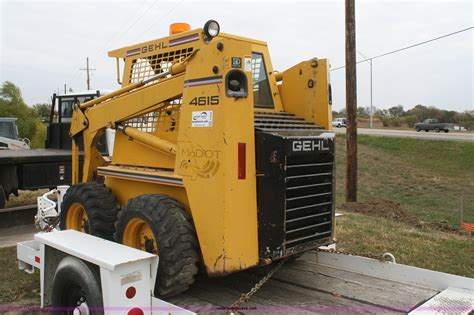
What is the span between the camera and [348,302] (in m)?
3.57

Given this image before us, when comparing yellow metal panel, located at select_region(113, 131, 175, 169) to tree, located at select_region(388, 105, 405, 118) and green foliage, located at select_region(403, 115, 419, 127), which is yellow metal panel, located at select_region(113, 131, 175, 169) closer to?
green foliage, located at select_region(403, 115, 419, 127)

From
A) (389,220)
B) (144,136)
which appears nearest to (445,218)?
(389,220)

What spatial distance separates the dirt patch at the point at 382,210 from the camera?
9930mm

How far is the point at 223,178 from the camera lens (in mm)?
3311

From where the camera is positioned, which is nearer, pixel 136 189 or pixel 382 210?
pixel 136 189

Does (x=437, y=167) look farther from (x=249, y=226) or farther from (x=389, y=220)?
(x=249, y=226)

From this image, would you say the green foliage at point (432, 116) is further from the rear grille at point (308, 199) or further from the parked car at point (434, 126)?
the rear grille at point (308, 199)

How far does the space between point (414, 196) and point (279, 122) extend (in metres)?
14.5

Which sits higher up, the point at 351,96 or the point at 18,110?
the point at 18,110

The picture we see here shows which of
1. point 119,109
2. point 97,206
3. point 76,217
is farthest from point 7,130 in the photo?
point 97,206

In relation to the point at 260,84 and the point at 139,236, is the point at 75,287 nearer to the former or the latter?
the point at 139,236

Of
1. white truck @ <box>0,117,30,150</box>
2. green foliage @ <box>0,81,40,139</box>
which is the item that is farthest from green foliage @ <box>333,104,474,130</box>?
white truck @ <box>0,117,30,150</box>

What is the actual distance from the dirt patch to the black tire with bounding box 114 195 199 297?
7218mm

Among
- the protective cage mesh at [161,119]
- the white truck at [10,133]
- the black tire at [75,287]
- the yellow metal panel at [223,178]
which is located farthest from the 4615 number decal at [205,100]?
the white truck at [10,133]
